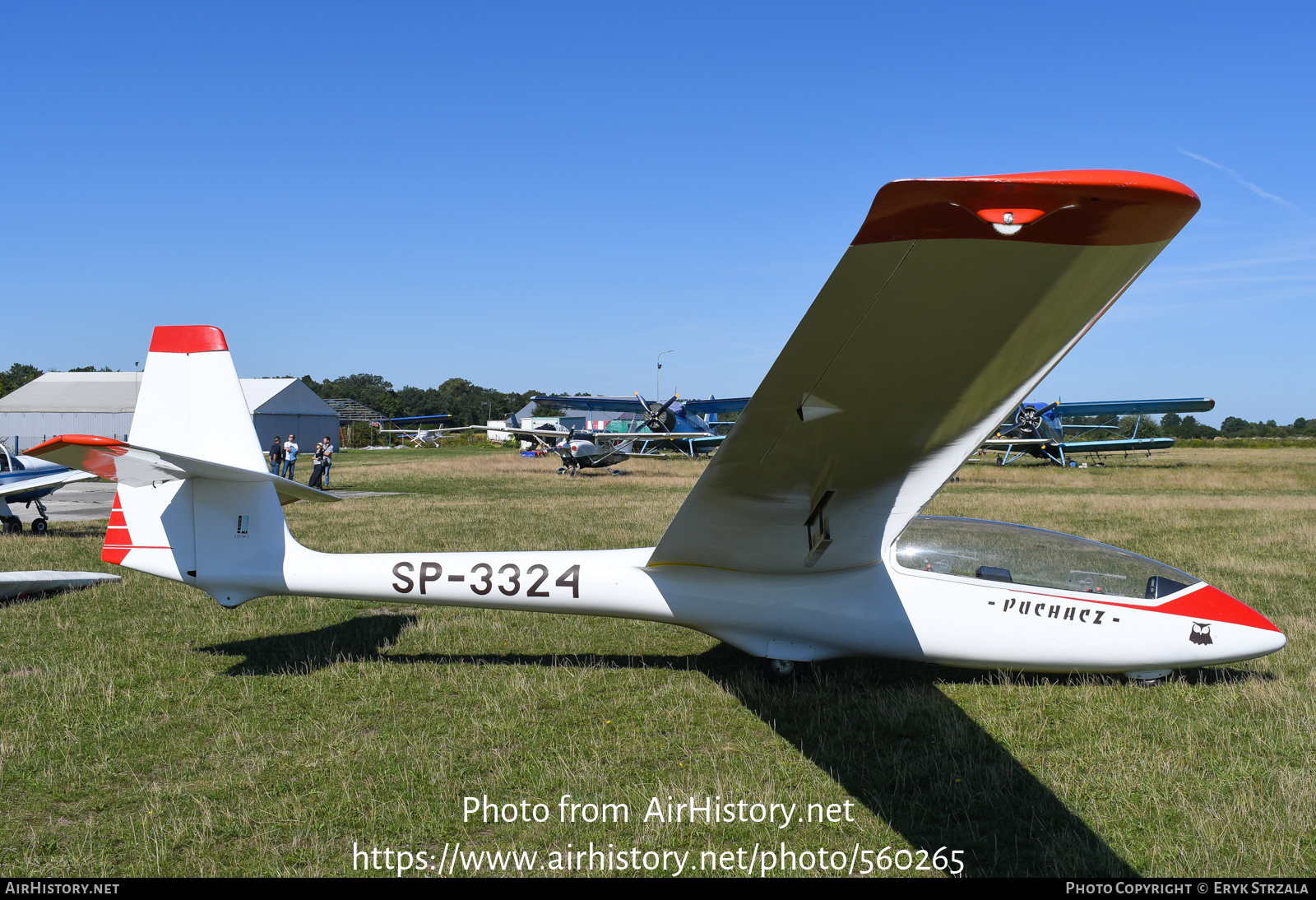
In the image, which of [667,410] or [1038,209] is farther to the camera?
[667,410]

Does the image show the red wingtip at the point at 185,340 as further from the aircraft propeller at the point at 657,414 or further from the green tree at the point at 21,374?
the green tree at the point at 21,374

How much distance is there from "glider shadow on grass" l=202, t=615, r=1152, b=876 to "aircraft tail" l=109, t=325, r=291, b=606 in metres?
0.94

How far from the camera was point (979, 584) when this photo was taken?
5254 millimetres

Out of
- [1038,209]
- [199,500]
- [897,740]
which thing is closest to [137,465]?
[199,500]

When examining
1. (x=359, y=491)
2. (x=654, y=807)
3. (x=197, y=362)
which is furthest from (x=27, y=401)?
(x=654, y=807)

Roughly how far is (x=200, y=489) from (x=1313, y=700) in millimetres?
8031

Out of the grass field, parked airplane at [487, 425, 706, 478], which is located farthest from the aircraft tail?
parked airplane at [487, 425, 706, 478]

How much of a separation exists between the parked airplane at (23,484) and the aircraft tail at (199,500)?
9.29m

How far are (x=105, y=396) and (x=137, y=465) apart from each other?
57153 millimetres

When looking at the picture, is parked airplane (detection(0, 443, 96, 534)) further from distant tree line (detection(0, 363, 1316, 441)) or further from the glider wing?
distant tree line (detection(0, 363, 1316, 441))

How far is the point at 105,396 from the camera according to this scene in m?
50.9

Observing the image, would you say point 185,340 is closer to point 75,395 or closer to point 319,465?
point 319,465

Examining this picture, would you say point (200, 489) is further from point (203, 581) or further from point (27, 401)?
point (27, 401)

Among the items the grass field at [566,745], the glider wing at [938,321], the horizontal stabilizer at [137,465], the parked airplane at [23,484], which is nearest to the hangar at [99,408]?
the parked airplane at [23,484]
